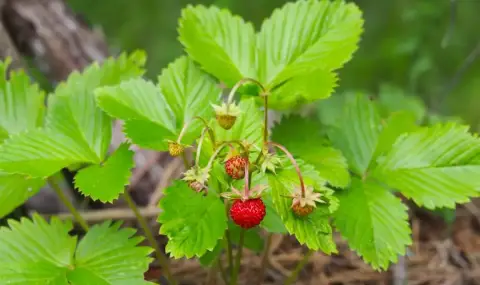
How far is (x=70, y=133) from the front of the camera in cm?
99

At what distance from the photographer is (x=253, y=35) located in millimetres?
1069

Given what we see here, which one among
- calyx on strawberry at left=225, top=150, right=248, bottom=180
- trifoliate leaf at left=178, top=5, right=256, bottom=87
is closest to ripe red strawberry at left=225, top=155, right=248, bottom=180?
calyx on strawberry at left=225, top=150, right=248, bottom=180

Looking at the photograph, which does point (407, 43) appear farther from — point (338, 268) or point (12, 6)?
point (12, 6)

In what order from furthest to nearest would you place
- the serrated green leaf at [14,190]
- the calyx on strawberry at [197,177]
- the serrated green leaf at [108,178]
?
the serrated green leaf at [14,190] → the serrated green leaf at [108,178] → the calyx on strawberry at [197,177]

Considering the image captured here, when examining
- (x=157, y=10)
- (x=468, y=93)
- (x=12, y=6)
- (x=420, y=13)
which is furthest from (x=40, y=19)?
(x=468, y=93)

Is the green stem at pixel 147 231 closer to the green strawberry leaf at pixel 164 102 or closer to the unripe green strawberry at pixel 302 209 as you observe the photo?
the green strawberry leaf at pixel 164 102

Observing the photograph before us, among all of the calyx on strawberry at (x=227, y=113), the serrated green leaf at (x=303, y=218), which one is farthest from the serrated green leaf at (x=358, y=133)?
the calyx on strawberry at (x=227, y=113)

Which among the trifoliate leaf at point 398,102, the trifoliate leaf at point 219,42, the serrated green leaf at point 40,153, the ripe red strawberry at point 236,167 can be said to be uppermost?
the trifoliate leaf at point 398,102

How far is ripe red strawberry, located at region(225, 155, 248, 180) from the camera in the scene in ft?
2.52

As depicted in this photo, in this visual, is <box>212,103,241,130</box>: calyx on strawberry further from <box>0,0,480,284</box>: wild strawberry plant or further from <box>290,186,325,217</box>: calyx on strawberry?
<box>290,186,325,217</box>: calyx on strawberry

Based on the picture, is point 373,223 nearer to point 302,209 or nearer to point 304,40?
point 302,209

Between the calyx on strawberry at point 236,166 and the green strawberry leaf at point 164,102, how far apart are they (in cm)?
16

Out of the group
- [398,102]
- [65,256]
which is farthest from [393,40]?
[65,256]

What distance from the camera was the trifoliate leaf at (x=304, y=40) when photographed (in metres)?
1.00
